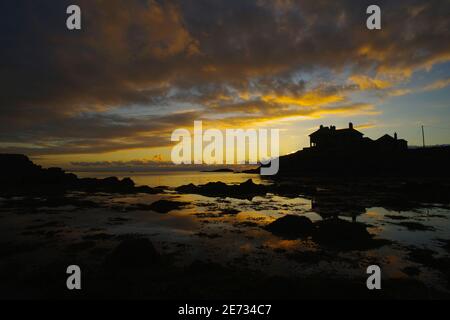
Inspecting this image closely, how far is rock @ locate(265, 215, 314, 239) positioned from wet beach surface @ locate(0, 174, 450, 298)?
38cm

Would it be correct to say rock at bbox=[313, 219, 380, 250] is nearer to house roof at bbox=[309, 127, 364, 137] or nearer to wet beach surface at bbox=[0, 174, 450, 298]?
wet beach surface at bbox=[0, 174, 450, 298]

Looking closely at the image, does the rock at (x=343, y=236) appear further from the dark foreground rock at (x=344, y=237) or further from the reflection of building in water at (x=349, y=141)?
the reflection of building in water at (x=349, y=141)

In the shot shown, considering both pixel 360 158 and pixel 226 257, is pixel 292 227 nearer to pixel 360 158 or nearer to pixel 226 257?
pixel 226 257

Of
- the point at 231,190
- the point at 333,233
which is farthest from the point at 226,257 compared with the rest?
the point at 231,190

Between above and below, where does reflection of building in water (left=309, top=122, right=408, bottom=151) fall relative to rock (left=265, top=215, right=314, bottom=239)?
above

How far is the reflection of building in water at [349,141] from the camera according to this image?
236ft

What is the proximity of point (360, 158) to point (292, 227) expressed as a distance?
6338 cm

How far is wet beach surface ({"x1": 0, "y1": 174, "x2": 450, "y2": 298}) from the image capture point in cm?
831

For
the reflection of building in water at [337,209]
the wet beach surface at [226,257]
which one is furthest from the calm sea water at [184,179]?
the wet beach surface at [226,257]

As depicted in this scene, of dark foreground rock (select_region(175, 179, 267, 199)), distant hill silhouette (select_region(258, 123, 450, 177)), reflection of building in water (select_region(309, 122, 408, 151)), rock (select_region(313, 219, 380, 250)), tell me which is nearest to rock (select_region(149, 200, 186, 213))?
dark foreground rock (select_region(175, 179, 267, 199))

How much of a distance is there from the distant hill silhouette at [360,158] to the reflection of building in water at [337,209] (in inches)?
1906

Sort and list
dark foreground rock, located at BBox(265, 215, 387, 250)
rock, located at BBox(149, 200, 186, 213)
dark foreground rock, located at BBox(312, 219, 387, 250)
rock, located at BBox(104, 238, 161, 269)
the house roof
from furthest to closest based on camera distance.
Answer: the house roof < rock, located at BBox(149, 200, 186, 213) < dark foreground rock, located at BBox(265, 215, 387, 250) < dark foreground rock, located at BBox(312, 219, 387, 250) < rock, located at BBox(104, 238, 161, 269)

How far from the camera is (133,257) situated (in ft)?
33.8
